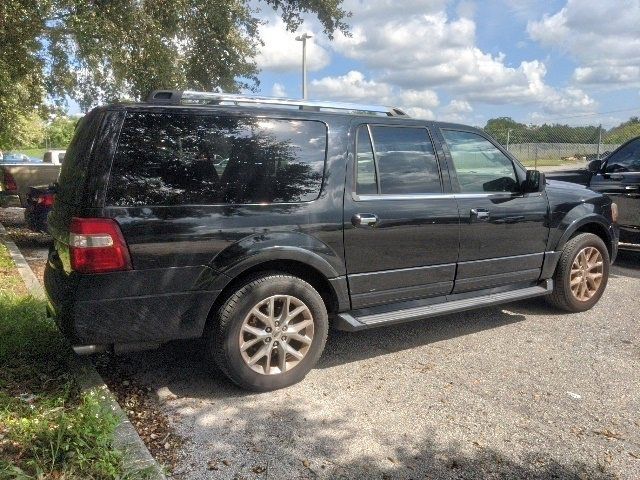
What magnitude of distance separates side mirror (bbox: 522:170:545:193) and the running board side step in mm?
875

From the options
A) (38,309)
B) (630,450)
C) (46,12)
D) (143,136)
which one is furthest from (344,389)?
(46,12)

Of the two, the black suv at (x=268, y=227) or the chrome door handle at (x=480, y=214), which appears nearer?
the black suv at (x=268, y=227)

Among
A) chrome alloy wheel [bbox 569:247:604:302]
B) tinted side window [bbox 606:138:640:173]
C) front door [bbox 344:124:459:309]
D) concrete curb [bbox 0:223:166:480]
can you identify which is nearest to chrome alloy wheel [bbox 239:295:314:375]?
front door [bbox 344:124:459:309]

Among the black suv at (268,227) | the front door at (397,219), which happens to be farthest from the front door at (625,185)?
the front door at (397,219)

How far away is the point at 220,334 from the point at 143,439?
0.74 m

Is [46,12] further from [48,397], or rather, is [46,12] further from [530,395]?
[530,395]

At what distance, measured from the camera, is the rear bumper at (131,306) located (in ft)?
10.5

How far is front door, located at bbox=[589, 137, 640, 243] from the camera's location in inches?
284

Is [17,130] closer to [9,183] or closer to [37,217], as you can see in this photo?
[9,183]

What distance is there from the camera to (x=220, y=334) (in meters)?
3.55

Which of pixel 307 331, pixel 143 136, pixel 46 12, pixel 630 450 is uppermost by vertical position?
pixel 46 12

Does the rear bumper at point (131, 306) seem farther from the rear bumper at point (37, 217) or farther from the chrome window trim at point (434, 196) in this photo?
the rear bumper at point (37, 217)

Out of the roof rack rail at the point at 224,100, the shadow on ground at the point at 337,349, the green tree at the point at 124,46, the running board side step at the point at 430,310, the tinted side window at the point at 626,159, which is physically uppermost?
the green tree at the point at 124,46

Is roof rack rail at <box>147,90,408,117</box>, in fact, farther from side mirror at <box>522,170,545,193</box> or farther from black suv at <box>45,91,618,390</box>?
side mirror at <box>522,170,545,193</box>
